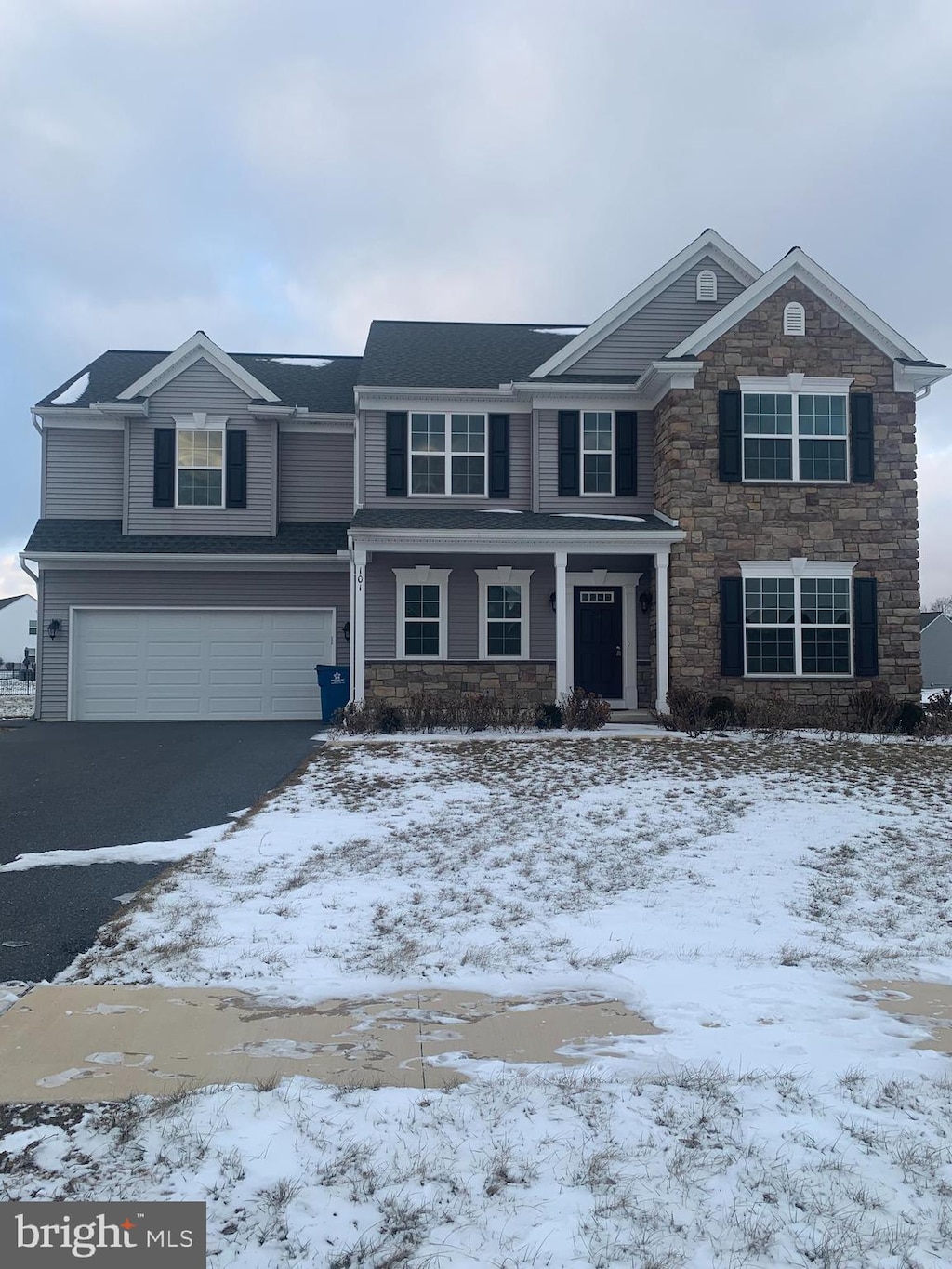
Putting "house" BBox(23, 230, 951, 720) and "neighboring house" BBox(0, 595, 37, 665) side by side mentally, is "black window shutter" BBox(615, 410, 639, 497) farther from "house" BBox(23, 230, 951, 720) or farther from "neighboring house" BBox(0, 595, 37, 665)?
"neighboring house" BBox(0, 595, 37, 665)

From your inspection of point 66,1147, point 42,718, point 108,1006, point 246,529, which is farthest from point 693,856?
point 42,718

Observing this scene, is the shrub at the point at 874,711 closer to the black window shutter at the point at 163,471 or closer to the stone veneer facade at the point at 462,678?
the stone veneer facade at the point at 462,678

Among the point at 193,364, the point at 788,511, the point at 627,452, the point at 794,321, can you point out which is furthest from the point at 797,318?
the point at 193,364

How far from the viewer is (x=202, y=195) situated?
18969 millimetres

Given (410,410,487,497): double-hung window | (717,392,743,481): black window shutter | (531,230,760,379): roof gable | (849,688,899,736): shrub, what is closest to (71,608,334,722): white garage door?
(410,410,487,497): double-hung window

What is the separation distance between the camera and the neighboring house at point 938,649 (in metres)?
41.5

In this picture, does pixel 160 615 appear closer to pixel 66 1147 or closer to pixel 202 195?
pixel 202 195

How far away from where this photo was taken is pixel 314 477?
727 inches

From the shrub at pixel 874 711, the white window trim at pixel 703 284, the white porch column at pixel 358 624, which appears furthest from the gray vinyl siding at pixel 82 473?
the shrub at pixel 874 711

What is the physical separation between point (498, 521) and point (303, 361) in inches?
337

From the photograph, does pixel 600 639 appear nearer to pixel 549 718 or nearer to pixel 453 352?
pixel 549 718

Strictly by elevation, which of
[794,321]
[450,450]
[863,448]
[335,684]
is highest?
[794,321]

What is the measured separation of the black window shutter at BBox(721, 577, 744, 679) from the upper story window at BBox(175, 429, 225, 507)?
9.89 meters

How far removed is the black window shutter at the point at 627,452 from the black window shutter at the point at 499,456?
2040 mm
